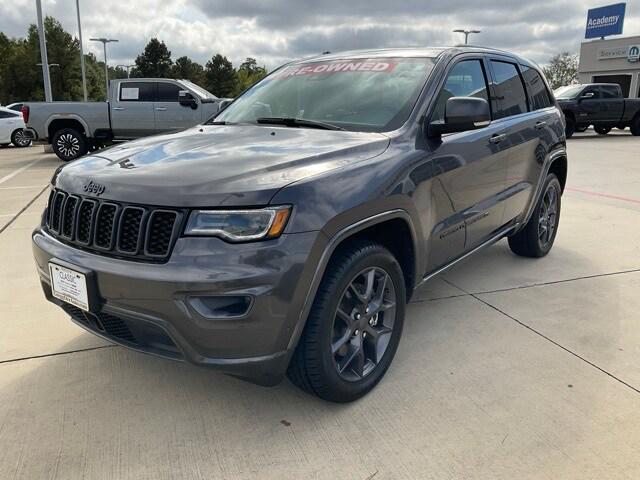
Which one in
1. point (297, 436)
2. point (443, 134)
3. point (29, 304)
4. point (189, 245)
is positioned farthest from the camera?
point (29, 304)

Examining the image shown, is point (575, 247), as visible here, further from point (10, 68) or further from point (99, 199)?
point (10, 68)

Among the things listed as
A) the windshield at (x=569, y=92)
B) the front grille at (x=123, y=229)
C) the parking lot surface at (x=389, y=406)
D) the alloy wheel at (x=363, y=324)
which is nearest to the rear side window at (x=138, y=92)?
the parking lot surface at (x=389, y=406)

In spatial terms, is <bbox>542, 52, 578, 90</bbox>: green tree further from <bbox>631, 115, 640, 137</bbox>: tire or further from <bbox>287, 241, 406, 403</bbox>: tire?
<bbox>287, 241, 406, 403</bbox>: tire

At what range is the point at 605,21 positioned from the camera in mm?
37531

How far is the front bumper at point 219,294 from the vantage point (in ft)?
6.98

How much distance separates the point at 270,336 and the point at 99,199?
0.98m

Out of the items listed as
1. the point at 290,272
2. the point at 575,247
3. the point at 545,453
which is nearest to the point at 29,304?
the point at 290,272

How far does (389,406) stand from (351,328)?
443 mm

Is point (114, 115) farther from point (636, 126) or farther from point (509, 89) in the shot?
point (636, 126)

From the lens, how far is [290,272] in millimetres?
2184

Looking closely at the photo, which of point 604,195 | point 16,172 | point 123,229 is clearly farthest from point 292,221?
point 16,172

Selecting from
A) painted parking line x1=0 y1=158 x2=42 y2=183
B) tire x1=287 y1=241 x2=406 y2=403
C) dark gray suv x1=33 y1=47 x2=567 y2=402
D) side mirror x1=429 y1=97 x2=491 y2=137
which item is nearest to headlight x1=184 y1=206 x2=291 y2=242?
dark gray suv x1=33 y1=47 x2=567 y2=402

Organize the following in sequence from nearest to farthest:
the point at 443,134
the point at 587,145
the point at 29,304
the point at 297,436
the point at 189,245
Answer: the point at 189,245, the point at 297,436, the point at 443,134, the point at 29,304, the point at 587,145

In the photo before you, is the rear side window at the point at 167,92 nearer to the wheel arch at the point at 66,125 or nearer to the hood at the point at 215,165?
the wheel arch at the point at 66,125
